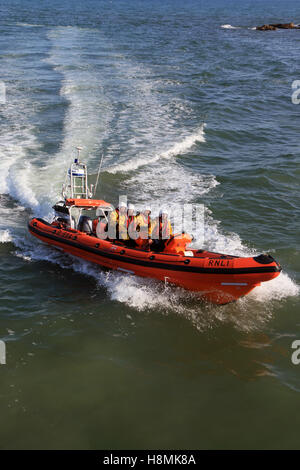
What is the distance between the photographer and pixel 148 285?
24.2 ft

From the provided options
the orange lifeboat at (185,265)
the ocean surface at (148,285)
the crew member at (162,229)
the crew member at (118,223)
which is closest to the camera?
the ocean surface at (148,285)

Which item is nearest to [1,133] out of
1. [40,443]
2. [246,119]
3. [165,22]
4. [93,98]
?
[93,98]

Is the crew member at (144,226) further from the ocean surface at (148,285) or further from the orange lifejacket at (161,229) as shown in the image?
the ocean surface at (148,285)

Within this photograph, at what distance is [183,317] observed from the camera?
6738 mm

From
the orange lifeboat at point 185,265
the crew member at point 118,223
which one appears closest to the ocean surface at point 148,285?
the orange lifeboat at point 185,265

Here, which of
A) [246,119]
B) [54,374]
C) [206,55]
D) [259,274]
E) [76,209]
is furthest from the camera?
[206,55]

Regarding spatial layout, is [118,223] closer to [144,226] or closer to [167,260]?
[144,226]

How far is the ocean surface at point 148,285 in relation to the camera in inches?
201

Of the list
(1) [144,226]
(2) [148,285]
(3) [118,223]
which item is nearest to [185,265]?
(2) [148,285]

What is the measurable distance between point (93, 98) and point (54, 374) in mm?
13907

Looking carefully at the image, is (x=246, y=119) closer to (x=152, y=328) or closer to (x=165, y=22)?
(x=152, y=328)

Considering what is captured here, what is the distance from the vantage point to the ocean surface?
5.10 m

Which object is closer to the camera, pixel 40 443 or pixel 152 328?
pixel 40 443
